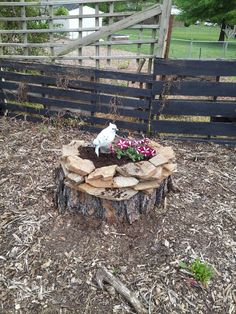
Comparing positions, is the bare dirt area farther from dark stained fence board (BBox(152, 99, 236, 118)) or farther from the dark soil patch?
dark stained fence board (BBox(152, 99, 236, 118))

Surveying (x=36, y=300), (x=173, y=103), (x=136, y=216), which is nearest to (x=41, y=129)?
(x=173, y=103)

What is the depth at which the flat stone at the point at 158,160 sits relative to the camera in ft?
8.88

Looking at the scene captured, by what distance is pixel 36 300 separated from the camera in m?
2.21

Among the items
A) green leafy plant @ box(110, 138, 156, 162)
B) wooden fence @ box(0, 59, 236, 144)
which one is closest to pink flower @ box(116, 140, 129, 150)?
green leafy plant @ box(110, 138, 156, 162)

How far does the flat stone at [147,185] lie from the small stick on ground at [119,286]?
0.67 meters

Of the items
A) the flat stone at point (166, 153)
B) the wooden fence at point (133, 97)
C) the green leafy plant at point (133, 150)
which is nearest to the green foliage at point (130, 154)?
the green leafy plant at point (133, 150)

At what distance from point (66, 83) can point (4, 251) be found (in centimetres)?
283

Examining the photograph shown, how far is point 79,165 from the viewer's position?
2.59 m

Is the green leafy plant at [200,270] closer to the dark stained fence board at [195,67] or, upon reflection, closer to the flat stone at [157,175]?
the flat stone at [157,175]

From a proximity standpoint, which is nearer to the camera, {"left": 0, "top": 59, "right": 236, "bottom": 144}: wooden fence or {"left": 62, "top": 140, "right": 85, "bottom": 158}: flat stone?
{"left": 62, "top": 140, "right": 85, "bottom": 158}: flat stone

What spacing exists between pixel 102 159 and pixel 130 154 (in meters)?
0.25

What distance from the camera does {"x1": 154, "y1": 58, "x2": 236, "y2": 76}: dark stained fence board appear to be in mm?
4109

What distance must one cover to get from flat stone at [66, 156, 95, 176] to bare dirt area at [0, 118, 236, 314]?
45 cm

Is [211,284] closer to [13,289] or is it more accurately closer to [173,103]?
[13,289]
